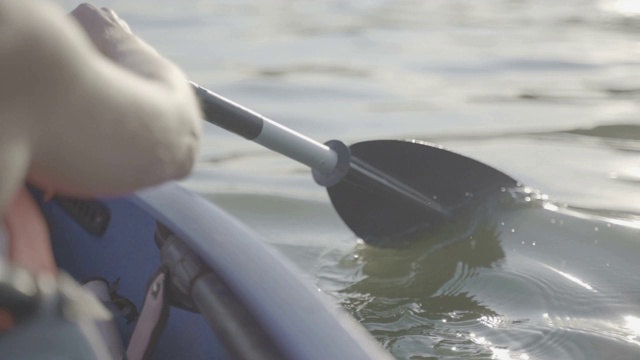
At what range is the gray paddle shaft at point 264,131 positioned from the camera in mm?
2475

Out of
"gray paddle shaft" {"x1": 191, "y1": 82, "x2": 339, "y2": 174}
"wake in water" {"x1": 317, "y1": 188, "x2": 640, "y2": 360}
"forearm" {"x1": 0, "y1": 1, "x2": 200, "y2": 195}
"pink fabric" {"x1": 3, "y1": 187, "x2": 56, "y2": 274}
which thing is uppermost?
"forearm" {"x1": 0, "y1": 1, "x2": 200, "y2": 195}

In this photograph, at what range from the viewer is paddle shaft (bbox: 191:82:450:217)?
2500mm

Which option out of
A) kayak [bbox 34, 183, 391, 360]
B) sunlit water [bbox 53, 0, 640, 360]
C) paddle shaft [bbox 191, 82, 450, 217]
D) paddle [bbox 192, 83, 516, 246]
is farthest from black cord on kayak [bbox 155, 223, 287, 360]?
paddle [bbox 192, 83, 516, 246]

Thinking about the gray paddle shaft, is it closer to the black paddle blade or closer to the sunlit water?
the black paddle blade

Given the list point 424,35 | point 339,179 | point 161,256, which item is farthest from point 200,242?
point 424,35

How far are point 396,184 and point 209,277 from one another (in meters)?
1.67

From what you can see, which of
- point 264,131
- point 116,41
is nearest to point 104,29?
point 116,41

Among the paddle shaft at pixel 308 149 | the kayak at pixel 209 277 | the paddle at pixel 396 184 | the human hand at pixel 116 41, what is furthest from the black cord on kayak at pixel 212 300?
the paddle at pixel 396 184

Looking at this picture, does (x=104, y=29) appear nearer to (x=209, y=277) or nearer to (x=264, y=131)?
(x=209, y=277)

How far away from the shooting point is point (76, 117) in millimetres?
761

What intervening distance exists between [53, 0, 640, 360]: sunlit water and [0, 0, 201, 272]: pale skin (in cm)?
160

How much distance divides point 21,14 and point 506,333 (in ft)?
6.52

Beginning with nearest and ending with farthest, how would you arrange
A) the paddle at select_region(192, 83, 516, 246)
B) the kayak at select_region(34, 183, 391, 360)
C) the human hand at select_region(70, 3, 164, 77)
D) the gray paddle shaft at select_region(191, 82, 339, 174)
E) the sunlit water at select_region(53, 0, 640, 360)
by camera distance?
1. the human hand at select_region(70, 3, 164, 77)
2. the kayak at select_region(34, 183, 391, 360)
3. the gray paddle shaft at select_region(191, 82, 339, 174)
4. the sunlit water at select_region(53, 0, 640, 360)
5. the paddle at select_region(192, 83, 516, 246)

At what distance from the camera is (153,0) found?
28.4 ft
